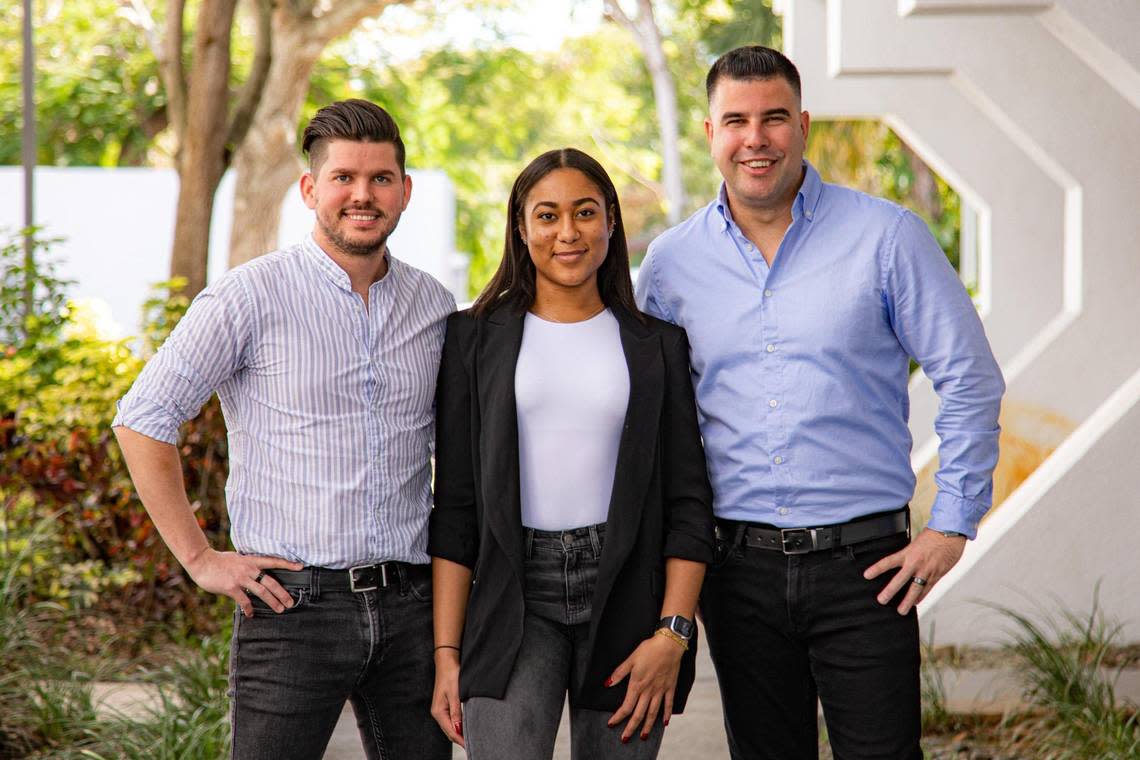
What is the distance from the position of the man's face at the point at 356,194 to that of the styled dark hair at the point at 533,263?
305 millimetres

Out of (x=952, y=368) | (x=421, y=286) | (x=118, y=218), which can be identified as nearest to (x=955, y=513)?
(x=952, y=368)

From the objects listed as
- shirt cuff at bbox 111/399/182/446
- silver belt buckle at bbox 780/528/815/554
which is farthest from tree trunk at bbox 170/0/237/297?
silver belt buckle at bbox 780/528/815/554

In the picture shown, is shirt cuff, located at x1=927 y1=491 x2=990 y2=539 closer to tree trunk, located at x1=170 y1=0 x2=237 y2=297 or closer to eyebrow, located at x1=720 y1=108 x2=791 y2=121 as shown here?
eyebrow, located at x1=720 y1=108 x2=791 y2=121

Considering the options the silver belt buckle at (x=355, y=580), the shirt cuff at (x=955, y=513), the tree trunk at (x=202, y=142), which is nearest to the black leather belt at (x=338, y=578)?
the silver belt buckle at (x=355, y=580)

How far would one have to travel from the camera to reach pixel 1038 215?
9.51m

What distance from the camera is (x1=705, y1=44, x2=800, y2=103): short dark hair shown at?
3660 mm

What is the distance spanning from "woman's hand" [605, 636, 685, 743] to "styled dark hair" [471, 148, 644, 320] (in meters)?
0.83

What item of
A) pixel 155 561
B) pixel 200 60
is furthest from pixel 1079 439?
pixel 200 60

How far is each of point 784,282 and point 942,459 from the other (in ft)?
2.01

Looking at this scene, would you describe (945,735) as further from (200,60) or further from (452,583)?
(200,60)

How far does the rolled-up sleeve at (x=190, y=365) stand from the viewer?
330 cm

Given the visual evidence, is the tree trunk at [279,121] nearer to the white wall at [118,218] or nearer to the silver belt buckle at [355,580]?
the white wall at [118,218]

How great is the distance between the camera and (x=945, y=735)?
18.4ft

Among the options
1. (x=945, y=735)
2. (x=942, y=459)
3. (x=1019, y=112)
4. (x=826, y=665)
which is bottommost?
(x=945, y=735)
